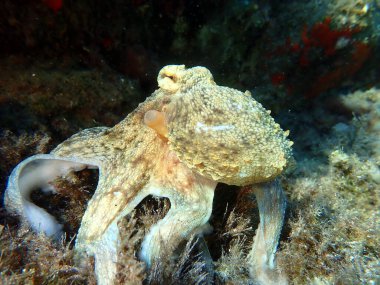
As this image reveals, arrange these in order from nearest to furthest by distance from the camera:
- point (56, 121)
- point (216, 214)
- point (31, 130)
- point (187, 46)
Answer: point (216, 214), point (31, 130), point (56, 121), point (187, 46)

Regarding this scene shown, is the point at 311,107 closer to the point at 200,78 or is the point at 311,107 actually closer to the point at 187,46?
the point at 187,46

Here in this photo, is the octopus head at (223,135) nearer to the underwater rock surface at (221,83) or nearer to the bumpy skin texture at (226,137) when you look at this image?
the bumpy skin texture at (226,137)

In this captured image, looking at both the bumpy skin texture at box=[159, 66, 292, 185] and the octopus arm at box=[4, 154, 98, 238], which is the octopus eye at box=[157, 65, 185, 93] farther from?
the octopus arm at box=[4, 154, 98, 238]

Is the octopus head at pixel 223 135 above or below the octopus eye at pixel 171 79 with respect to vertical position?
below

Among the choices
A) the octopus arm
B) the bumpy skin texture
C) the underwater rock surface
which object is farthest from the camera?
the octopus arm

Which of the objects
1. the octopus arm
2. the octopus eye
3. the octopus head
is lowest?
the octopus arm

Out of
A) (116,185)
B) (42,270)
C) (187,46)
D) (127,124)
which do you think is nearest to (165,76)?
(127,124)

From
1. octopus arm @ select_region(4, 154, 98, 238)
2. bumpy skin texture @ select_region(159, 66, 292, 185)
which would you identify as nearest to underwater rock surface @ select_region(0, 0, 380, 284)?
octopus arm @ select_region(4, 154, 98, 238)

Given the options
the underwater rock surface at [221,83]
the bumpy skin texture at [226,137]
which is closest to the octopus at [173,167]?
the bumpy skin texture at [226,137]

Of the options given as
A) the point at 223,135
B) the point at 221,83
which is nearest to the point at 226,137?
the point at 223,135
